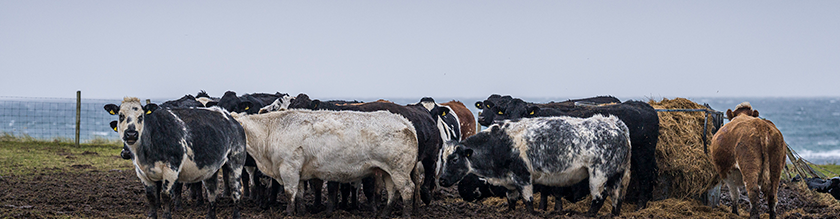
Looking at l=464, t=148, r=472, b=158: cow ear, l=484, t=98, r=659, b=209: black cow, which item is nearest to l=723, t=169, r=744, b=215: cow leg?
l=484, t=98, r=659, b=209: black cow

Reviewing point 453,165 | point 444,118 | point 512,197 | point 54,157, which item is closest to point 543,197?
point 512,197

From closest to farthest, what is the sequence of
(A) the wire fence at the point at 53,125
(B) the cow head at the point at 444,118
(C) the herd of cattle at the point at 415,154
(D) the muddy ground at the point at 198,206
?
(C) the herd of cattle at the point at 415,154 < (D) the muddy ground at the point at 198,206 < (B) the cow head at the point at 444,118 < (A) the wire fence at the point at 53,125

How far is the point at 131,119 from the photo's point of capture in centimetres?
671

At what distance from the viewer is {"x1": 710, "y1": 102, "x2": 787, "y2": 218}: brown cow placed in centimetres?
816

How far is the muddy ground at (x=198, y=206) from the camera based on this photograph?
8.24 meters

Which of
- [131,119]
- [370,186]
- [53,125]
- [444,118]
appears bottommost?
[53,125]

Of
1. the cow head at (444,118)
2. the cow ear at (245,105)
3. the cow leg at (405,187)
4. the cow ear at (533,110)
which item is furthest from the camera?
the cow head at (444,118)

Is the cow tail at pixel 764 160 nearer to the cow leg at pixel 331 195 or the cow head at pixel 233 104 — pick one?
the cow leg at pixel 331 195

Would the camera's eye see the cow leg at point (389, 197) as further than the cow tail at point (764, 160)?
Yes

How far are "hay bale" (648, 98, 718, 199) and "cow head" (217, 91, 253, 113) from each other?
7043 mm

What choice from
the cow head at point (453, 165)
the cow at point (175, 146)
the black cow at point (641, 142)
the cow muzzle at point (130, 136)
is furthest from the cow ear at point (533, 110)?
the cow muzzle at point (130, 136)

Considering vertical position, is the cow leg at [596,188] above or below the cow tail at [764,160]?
below

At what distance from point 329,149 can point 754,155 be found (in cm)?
536

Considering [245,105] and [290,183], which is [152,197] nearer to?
[290,183]
